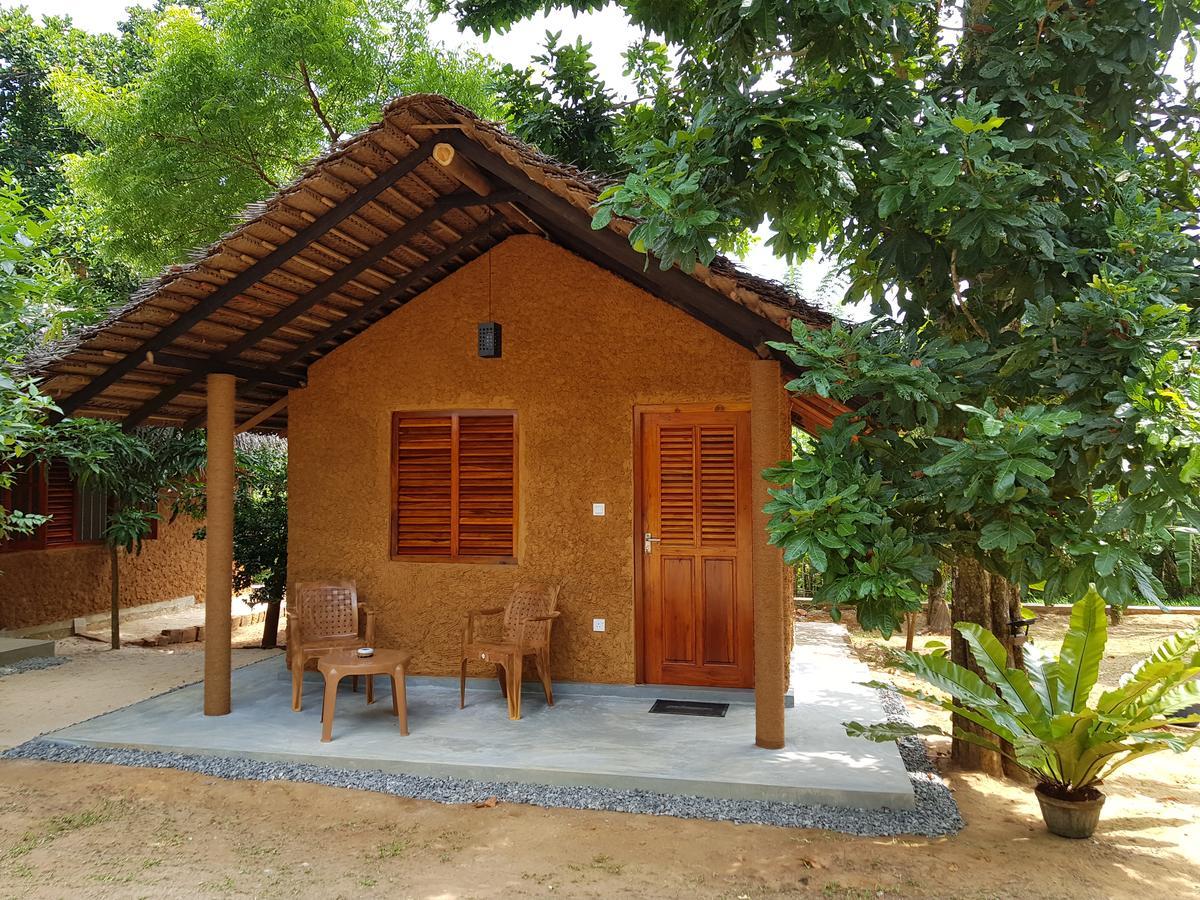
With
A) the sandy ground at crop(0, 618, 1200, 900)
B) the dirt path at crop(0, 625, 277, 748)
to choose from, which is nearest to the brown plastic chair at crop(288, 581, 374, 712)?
the sandy ground at crop(0, 618, 1200, 900)

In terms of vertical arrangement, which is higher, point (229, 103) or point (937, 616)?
point (229, 103)

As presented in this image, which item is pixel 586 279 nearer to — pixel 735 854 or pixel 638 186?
pixel 638 186

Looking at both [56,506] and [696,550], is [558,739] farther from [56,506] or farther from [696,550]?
[56,506]

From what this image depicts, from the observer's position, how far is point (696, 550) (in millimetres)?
7156

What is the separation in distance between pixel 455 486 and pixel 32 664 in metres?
5.87

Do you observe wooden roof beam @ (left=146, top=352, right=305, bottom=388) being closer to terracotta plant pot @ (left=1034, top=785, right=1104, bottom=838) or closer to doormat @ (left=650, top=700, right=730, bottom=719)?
doormat @ (left=650, top=700, right=730, bottom=719)

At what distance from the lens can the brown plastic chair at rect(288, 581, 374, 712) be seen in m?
6.89

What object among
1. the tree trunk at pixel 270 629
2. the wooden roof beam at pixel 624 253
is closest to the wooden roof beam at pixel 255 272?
the wooden roof beam at pixel 624 253

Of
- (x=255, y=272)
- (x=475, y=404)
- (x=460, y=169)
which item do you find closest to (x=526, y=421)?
(x=475, y=404)

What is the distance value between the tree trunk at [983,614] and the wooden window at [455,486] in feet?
12.1

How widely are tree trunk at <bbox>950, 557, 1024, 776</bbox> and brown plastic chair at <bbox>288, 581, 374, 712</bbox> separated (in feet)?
15.0

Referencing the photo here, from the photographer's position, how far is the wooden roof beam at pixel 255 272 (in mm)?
5766

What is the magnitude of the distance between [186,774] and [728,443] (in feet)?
15.6

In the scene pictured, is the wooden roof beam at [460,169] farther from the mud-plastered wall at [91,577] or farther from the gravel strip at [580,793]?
the mud-plastered wall at [91,577]
